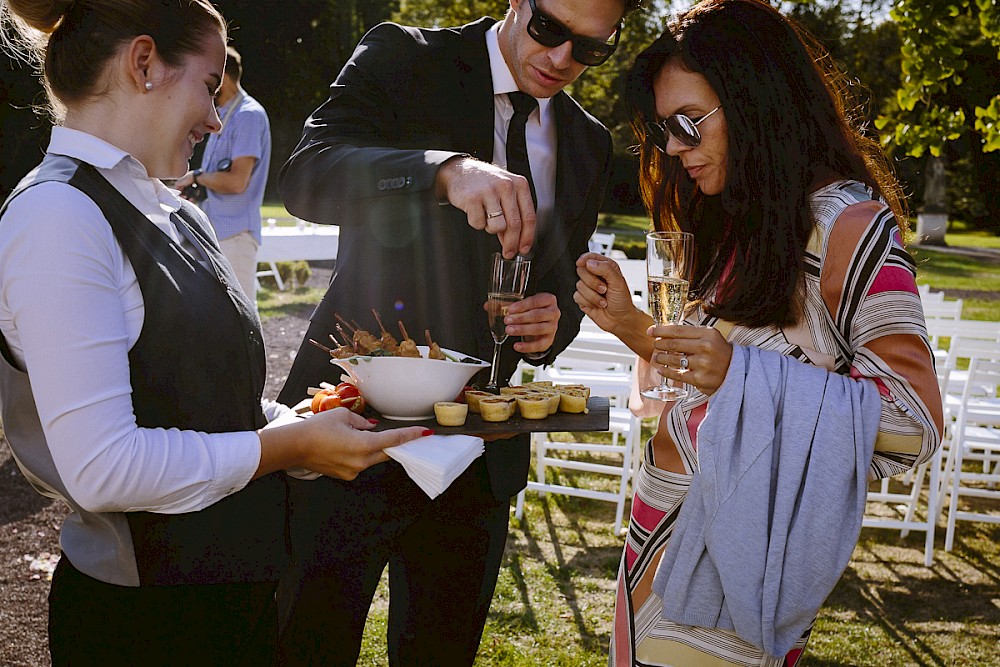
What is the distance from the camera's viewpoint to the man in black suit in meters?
2.35

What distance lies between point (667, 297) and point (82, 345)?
4.31 ft

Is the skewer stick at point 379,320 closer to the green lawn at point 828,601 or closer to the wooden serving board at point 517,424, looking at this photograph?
the wooden serving board at point 517,424

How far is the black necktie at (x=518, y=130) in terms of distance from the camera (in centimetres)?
261

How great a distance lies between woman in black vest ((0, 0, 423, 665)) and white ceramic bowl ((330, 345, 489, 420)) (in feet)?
0.57

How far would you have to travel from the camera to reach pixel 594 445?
5.84 m

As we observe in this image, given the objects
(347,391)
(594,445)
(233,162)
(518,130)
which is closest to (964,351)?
(594,445)

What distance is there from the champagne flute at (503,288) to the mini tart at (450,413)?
0.92 feet

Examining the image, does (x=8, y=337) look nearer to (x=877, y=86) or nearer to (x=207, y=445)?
(x=207, y=445)

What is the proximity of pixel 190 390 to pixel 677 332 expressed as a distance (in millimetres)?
1045

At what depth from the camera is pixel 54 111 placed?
1827 mm

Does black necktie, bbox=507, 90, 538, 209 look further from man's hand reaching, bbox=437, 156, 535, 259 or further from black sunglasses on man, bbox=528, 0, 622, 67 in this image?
man's hand reaching, bbox=437, 156, 535, 259

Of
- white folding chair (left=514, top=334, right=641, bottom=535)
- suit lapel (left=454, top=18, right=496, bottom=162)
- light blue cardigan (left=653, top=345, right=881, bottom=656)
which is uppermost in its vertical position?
suit lapel (left=454, top=18, right=496, bottom=162)

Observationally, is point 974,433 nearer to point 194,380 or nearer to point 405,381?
point 405,381

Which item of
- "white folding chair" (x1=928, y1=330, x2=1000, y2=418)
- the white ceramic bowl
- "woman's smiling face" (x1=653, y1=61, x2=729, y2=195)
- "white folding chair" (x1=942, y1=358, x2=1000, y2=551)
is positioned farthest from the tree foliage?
the white ceramic bowl
